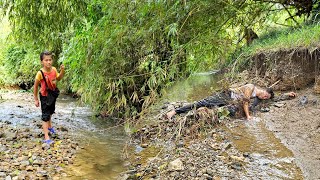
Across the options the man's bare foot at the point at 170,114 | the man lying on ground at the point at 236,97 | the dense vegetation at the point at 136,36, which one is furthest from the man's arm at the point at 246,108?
the man's bare foot at the point at 170,114

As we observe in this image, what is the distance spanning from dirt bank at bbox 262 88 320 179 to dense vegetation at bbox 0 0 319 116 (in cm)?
140

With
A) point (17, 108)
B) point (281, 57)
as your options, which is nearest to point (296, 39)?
Answer: point (281, 57)

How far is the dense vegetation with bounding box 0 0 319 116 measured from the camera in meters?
4.22

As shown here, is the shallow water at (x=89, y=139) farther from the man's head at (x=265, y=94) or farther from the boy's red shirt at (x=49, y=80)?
the man's head at (x=265, y=94)

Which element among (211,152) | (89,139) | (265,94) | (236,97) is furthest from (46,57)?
(265,94)

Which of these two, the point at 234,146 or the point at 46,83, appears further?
the point at 46,83

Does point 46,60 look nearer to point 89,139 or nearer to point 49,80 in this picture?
point 49,80

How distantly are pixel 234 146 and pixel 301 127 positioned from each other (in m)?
1.12

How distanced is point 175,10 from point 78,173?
2530 millimetres

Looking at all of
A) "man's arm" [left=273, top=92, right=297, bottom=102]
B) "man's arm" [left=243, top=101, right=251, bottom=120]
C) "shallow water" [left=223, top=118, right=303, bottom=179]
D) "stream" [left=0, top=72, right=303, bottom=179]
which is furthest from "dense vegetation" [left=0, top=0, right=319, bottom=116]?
"man's arm" [left=273, top=92, right=297, bottom=102]

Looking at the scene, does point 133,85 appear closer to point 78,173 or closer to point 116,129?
point 116,129

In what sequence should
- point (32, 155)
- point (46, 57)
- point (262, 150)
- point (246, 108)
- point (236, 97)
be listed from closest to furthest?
1. point (262, 150)
2. point (32, 155)
3. point (46, 57)
4. point (246, 108)
5. point (236, 97)

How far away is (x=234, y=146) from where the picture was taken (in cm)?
480

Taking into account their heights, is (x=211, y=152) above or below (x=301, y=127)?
below
